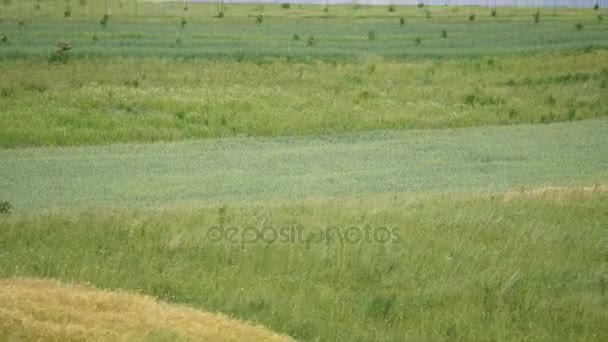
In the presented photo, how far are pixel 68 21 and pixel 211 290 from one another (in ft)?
188

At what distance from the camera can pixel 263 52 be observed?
46219mm

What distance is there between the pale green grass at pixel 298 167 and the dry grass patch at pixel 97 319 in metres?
7.35

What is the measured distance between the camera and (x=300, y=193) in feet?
67.5

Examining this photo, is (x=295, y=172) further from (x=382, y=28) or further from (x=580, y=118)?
(x=382, y=28)

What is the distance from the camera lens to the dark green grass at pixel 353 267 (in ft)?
42.4

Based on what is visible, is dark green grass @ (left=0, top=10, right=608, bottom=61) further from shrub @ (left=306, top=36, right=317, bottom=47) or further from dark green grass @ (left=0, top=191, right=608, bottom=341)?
dark green grass @ (left=0, top=191, right=608, bottom=341)

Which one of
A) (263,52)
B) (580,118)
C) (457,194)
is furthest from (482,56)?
(457,194)

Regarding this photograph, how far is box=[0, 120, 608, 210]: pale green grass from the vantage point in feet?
67.0

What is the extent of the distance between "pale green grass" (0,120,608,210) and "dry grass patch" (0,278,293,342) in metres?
7.35

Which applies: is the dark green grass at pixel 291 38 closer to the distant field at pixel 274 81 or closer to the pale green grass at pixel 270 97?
the distant field at pixel 274 81

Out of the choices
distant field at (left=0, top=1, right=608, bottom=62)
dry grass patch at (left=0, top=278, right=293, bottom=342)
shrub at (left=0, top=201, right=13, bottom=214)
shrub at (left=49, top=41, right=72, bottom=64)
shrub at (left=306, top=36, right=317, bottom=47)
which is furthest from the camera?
shrub at (left=306, top=36, right=317, bottom=47)

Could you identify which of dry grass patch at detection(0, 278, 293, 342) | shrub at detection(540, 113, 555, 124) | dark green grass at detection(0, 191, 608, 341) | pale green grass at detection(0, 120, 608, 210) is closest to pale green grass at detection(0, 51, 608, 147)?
shrub at detection(540, 113, 555, 124)

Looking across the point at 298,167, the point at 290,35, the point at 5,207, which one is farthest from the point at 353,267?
the point at 290,35

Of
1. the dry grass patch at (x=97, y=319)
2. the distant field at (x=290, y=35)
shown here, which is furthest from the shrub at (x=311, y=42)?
the dry grass patch at (x=97, y=319)
